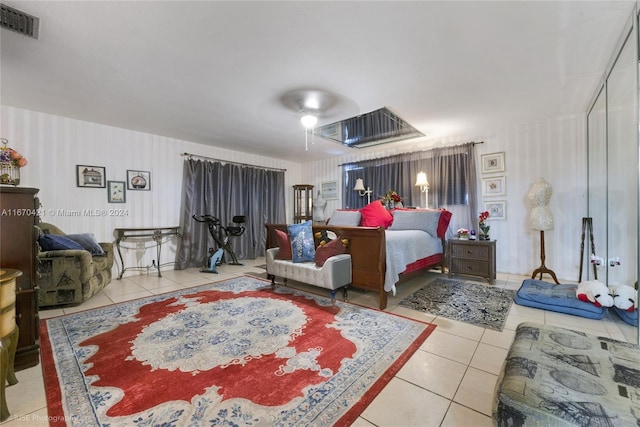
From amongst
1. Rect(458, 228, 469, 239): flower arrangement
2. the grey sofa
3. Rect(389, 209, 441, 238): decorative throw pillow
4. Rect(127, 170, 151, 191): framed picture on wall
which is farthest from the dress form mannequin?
Rect(127, 170, 151, 191): framed picture on wall

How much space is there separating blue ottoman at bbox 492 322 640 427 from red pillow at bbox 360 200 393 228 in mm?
2838

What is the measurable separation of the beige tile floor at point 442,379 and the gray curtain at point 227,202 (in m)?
2.03

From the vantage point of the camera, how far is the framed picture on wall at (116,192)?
13.2ft

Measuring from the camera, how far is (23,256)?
1.70m

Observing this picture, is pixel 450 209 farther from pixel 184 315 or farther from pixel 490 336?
pixel 184 315

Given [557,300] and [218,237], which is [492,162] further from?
[218,237]

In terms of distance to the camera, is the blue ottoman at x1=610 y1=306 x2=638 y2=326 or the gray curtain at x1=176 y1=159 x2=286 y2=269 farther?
the gray curtain at x1=176 y1=159 x2=286 y2=269

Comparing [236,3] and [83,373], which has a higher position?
[236,3]

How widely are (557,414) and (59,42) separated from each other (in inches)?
144

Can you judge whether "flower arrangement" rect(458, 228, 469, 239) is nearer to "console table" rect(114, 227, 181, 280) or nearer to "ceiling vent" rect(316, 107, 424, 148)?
"ceiling vent" rect(316, 107, 424, 148)

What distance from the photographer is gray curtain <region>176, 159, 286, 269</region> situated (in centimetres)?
478

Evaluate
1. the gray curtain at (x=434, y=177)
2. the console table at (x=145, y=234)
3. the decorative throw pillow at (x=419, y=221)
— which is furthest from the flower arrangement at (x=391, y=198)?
the console table at (x=145, y=234)

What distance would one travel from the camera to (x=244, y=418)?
1266mm

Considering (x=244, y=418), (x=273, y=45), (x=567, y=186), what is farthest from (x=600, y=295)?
(x=273, y=45)
